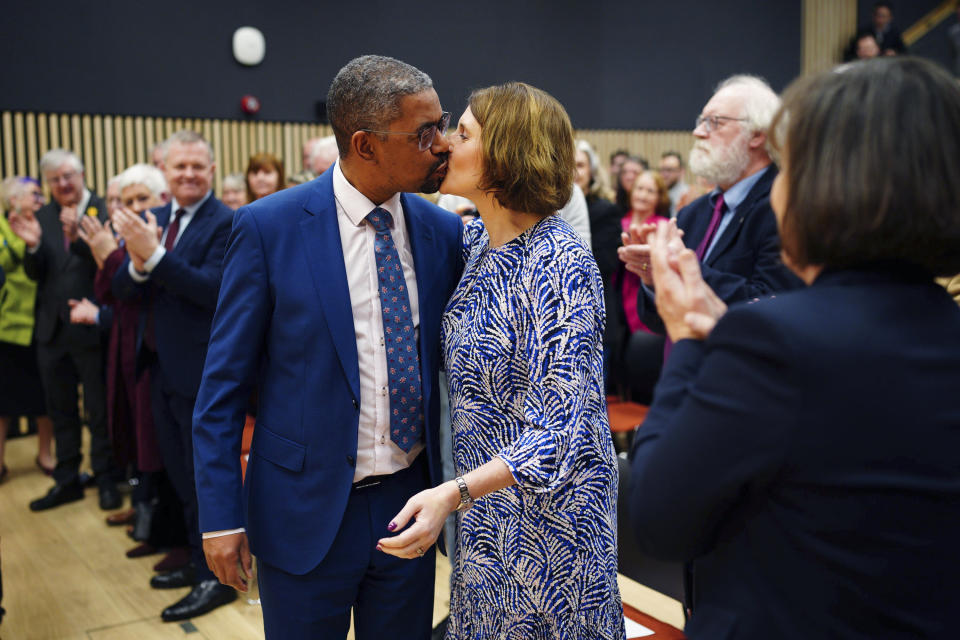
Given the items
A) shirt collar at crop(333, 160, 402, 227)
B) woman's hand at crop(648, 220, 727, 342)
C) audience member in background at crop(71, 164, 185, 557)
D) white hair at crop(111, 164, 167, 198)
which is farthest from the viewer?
white hair at crop(111, 164, 167, 198)

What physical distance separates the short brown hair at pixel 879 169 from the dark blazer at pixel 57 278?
15.6 ft

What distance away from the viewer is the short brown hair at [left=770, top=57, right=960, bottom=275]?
3.16 feet

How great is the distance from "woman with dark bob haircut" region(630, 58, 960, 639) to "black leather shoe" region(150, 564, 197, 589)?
330 centimetres

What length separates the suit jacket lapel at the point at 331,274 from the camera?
1707 mm

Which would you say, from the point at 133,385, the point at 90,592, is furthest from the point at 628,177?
the point at 90,592

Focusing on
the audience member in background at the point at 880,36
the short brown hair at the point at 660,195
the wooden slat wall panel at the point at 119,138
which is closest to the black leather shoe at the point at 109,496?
the short brown hair at the point at 660,195

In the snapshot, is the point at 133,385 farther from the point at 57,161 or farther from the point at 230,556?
the point at 230,556

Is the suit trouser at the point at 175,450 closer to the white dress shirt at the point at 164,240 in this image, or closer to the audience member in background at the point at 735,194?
the white dress shirt at the point at 164,240

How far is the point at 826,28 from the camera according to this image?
12.8 meters

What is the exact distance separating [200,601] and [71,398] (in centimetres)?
238

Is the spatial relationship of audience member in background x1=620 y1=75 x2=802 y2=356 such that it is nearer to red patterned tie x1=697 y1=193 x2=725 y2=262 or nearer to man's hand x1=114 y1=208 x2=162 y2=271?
red patterned tie x1=697 y1=193 x2=725 y2=262

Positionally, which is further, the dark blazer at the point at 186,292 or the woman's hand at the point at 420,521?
the dark blazer at the point at 186,292

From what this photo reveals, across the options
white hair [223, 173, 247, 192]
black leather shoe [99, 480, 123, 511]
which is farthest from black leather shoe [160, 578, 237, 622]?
white hair [223, 173, 247, 192]

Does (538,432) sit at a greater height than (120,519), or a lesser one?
greater
